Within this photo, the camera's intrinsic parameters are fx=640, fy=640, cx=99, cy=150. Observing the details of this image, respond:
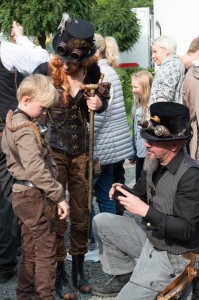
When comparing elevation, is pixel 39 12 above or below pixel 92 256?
below

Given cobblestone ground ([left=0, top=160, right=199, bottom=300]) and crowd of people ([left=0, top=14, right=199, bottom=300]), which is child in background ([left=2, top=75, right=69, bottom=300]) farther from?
cobblestone ground ([left=0, top=160, right=199, bottom=300])

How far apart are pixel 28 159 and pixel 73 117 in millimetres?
671

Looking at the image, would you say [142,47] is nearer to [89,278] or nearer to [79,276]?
[89,278]

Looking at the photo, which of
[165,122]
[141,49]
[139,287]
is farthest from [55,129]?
[141,49]

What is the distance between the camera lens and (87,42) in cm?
420

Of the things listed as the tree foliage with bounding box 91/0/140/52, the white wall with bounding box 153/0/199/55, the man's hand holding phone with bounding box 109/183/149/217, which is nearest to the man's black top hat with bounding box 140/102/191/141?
the man's hand holding phone with bounding box 109/183/149/217

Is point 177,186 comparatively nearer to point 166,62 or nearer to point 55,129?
point 55,129

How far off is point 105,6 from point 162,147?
4261 cm

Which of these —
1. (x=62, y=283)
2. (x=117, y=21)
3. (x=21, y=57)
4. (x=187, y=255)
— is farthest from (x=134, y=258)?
(x=117, y=21)

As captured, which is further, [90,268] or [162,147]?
[90,268]

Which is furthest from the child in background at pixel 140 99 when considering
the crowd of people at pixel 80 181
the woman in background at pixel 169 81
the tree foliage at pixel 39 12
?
the tree foliage at pixel 39 12

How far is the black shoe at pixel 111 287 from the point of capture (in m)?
4.42

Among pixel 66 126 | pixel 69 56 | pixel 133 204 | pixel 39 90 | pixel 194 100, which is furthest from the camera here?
pixel 194 100

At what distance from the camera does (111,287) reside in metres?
4.45
